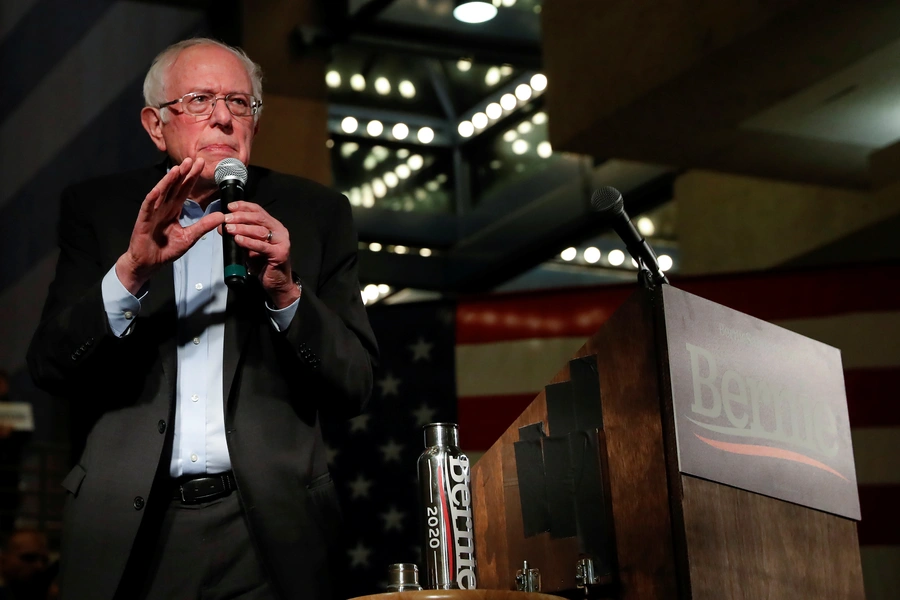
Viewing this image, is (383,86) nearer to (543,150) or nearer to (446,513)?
(543,150)

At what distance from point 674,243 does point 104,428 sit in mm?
6432

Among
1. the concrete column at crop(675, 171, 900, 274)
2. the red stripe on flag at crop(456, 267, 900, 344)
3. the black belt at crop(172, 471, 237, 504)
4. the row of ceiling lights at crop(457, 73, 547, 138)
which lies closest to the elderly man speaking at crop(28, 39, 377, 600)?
the black belt at crop(172, 471, 237, 504)

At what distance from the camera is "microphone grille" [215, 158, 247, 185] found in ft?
5.47

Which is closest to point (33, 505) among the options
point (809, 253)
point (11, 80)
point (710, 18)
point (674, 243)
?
point (11, 80)

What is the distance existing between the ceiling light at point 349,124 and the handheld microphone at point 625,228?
644cm

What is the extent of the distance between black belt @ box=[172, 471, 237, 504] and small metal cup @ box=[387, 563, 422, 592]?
0.30 m

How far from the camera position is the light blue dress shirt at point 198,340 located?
5.49 ft

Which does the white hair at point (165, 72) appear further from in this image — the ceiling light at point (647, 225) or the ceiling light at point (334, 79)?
the ceiling light at point (647, 225)

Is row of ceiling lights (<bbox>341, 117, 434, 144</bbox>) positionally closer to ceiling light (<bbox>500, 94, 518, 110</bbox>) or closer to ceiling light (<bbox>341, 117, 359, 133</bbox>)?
ceiling light (<bbox>341, 117, 359, 133</bbox>)

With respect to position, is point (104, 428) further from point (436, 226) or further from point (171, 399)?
point (436, 226)

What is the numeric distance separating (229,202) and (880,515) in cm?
268

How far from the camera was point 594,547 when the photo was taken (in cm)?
173

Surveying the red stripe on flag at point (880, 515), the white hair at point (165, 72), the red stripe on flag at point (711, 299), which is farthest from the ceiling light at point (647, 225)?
the white hair at point (165, 72)

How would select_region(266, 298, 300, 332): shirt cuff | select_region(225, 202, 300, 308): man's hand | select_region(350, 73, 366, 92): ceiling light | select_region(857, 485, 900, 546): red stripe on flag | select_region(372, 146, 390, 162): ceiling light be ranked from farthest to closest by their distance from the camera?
select_region(372, 146, 390, 162): ceiling light, select_region(350, 73, 366, 92): ceiling light, select_region(857, 485, 900, 546): red stripe on flag, select_region(266, 298, 300, 332): shirt cuff, select_region(225, 202, 300, 308): man's hand
